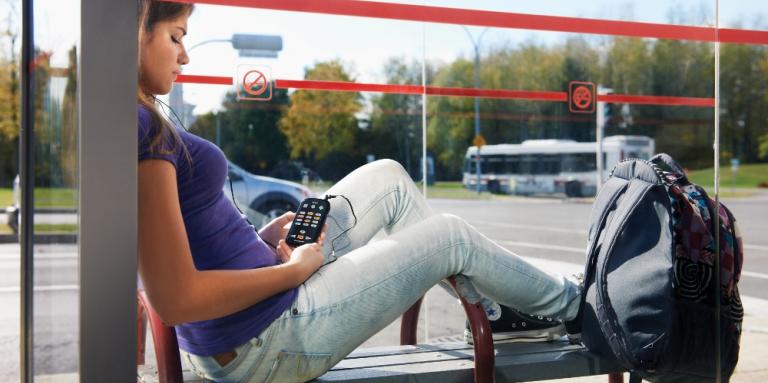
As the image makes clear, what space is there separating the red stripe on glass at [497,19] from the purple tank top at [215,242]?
31 centimetres

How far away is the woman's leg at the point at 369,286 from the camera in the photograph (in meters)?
1.73

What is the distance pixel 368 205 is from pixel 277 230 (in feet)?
0.77

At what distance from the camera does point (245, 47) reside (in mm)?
2770

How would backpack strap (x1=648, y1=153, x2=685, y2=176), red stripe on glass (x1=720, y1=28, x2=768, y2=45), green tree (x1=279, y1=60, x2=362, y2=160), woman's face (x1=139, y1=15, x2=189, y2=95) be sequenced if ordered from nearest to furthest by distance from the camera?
woman's face (x1=139, y1=15, x2=189, y2=95) → backpack strap (x1=648, y1=153, x2=685, y2=176) → red stripe on glass (x1=720, y1=28, x2=768, y2=45) → green tree (x1=279, y1=60, x2=362, y2=160)

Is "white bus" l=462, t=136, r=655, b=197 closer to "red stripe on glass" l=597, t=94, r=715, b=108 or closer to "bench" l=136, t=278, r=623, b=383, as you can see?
"red stripe on glass" l=597, t=94, r=715, b=108

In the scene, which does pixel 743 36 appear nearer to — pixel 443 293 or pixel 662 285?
pixel 662 285

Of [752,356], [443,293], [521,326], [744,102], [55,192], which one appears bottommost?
[752,356]

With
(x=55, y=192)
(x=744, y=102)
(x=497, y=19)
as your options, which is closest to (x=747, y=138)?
(x=744, y=102)

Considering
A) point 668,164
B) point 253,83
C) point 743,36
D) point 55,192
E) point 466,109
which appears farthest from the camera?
point 466,109

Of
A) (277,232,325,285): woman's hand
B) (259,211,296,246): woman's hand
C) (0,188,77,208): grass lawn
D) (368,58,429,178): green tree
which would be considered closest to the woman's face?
(0,188,77,208): grass lawn

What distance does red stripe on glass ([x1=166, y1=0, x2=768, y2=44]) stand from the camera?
1695mm

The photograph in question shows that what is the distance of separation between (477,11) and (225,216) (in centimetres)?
70

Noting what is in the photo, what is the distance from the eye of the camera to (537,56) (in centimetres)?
302

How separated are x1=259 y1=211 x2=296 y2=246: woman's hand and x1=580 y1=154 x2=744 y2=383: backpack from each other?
2.42 feet
